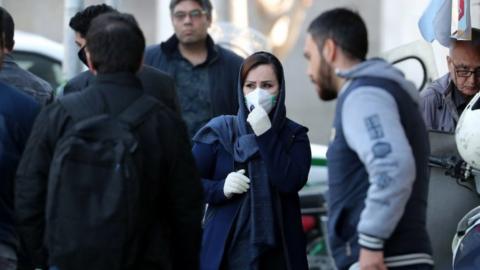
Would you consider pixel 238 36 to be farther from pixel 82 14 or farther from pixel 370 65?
pixel 370 65

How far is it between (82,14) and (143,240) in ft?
6.30

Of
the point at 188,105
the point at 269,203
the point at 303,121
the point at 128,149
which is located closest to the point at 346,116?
the point at 128,149

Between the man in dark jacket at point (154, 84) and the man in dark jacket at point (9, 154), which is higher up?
the man in dark jacket at point (154, 84)

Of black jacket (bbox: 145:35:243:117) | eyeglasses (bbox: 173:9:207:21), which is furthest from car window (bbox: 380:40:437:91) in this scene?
eyeglasses (bbox: 173:9:207:21)

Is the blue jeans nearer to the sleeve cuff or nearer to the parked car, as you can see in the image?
the sleeve cuff

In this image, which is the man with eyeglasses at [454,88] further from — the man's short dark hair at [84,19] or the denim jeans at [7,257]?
the denim jeans at [7,257]

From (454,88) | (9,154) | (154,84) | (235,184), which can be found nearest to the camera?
(9,154)

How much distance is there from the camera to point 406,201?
530 centimetres

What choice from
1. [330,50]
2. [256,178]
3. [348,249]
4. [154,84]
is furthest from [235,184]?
[330,50]

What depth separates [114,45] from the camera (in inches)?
214

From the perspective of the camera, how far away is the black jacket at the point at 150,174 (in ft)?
17.8

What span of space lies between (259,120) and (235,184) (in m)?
0.32

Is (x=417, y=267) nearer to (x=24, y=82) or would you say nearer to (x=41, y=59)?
(x=24, y=82)

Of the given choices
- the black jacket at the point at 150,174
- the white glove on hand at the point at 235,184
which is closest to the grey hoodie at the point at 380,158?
the black jacket at the point at 150,174
